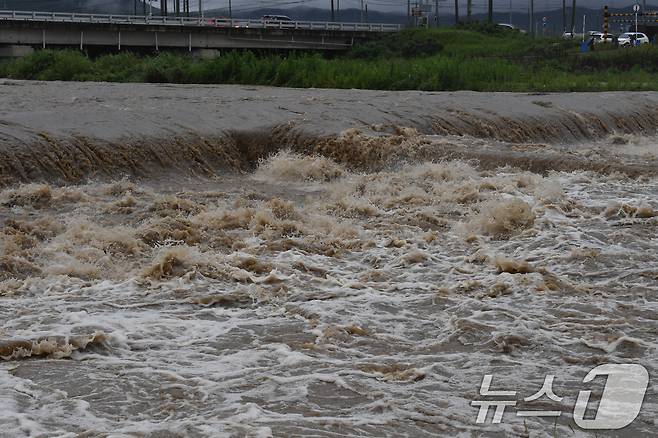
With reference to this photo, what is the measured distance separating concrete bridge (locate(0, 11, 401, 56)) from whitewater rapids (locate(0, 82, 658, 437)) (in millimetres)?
31031

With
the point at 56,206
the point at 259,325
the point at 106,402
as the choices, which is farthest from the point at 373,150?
the point at 106,402

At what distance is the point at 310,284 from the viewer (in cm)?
765

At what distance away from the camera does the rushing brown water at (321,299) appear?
205 inches

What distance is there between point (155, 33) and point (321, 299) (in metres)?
40.5

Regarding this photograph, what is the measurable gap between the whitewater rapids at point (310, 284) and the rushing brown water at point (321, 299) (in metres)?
0.02

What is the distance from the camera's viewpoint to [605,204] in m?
10.3

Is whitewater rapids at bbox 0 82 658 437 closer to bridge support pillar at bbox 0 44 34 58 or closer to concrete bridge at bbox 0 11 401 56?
bridge support pillar at bbox 0 44 34 58

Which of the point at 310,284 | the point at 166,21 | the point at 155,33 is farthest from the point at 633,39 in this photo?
the point at 310,284

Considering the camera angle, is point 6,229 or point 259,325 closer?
point 259,325

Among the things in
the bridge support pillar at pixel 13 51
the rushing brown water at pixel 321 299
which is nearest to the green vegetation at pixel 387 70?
the bridge support pillar at pixel 13 51

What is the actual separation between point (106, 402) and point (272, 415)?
95 cm

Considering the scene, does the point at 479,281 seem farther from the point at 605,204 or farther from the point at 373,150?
the point at 373,150

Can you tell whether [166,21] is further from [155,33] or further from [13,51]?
[13,51]

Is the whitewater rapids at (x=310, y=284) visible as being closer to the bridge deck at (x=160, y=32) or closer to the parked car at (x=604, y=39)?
the parked car at (x=604, y=39)
